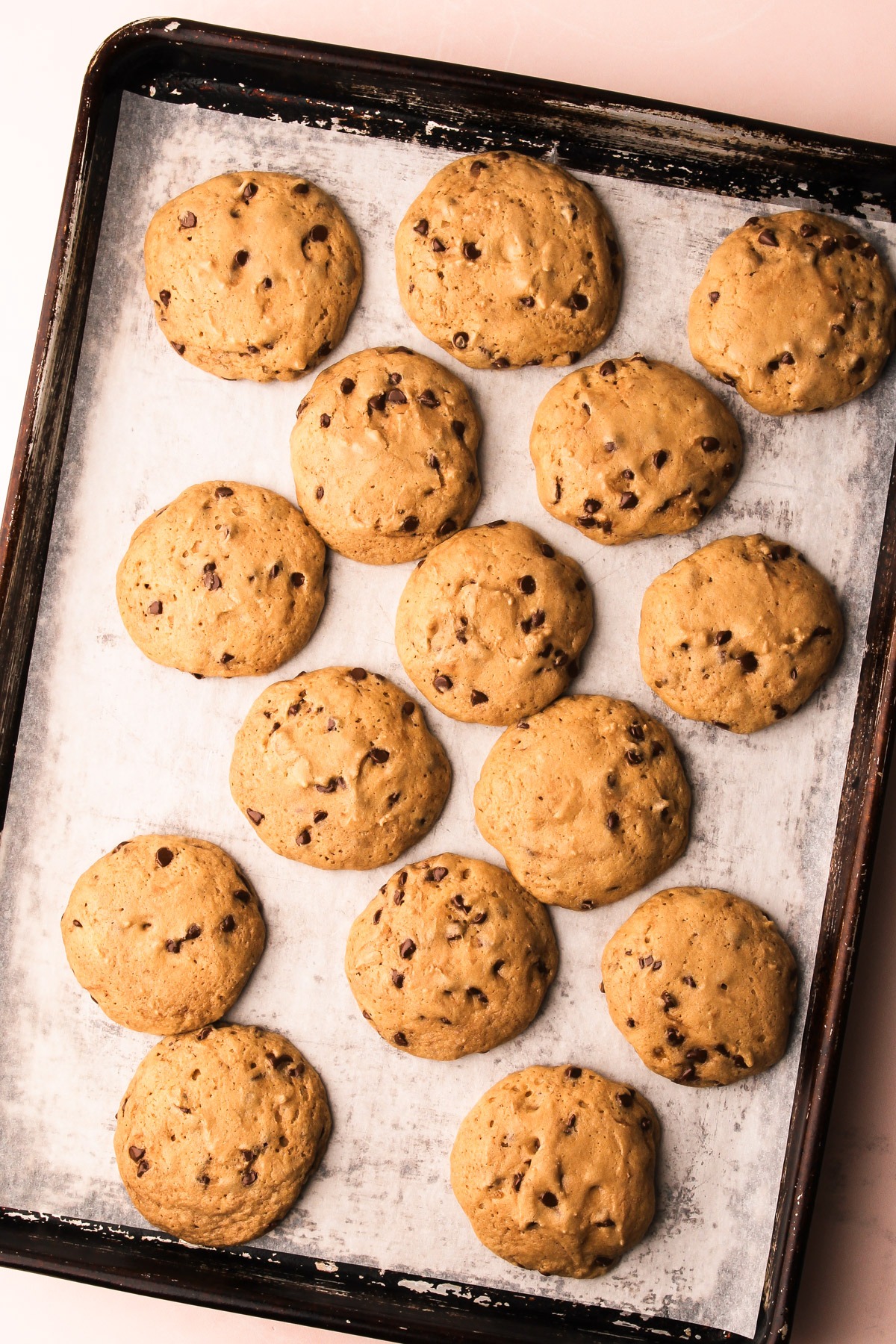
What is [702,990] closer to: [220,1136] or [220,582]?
[220,1136]

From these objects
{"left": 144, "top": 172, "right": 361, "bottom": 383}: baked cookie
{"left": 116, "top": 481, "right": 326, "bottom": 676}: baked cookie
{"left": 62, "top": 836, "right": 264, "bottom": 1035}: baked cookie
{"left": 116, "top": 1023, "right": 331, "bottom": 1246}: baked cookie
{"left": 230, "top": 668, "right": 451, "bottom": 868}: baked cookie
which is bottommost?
{"left": 116, "top": 1023, "right": 331, "bottom": 1246}: baked cookie

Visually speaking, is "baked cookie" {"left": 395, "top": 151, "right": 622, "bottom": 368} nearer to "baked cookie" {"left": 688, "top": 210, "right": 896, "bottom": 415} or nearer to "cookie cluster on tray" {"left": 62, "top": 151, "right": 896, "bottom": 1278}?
"cookie cluster on tray" {"left": 62, "top": 151, "right": 896, "bottom": 1278}

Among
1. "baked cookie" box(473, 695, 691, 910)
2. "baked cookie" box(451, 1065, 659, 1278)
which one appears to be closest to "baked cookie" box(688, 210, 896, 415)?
"baked cookie" box(473, 695, 691, 910)

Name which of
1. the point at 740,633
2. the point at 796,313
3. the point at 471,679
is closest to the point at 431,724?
the point at 471,679

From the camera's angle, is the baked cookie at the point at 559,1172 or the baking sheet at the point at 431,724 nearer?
the baked cookie at the point at 559,1172

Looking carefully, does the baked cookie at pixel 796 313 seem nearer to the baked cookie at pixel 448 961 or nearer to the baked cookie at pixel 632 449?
the baked cookie at pixel 632 449

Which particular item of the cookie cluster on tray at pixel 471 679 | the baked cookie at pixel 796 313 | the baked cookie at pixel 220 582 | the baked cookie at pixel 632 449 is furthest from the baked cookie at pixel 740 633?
the baked cookie at pixel 220 582
